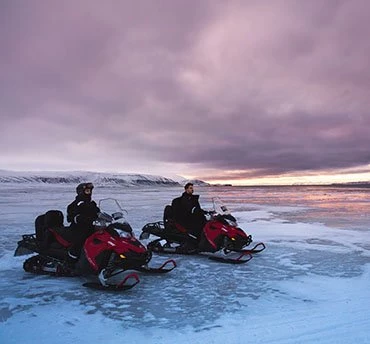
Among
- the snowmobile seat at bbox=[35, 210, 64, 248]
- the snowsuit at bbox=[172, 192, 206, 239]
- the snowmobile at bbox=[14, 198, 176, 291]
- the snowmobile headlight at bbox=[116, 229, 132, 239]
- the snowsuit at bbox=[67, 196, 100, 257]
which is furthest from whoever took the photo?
the snowsuit at bbox=[172, 192, 206, 239]

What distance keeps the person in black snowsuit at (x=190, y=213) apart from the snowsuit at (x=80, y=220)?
2262mm

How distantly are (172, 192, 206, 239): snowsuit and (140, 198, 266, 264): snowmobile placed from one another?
10cm

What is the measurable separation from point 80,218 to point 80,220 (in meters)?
0.03

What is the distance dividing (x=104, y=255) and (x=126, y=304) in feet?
2.87

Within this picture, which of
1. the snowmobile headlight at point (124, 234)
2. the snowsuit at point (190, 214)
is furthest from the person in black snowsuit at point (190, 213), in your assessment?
the snowmobile headlight at point (124, 234)

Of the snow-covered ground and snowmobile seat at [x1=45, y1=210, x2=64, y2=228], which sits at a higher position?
snowmobile seat at [x1=45, y1=210, x2=64, y2=228]

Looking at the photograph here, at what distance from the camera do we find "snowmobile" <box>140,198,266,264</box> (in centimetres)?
639

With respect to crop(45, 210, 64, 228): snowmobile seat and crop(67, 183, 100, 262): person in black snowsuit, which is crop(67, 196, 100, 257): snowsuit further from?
crop(45, 210, 64, 228): snowmobile seat

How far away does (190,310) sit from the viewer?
371cm

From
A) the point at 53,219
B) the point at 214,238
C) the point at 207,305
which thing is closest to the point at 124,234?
the point at 53,219

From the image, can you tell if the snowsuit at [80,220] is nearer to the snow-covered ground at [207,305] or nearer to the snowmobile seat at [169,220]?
the snow-covered ground at [207,305]

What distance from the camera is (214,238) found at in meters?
6.43

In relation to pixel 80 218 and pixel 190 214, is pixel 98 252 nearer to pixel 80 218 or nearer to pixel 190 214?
pixel 80 218

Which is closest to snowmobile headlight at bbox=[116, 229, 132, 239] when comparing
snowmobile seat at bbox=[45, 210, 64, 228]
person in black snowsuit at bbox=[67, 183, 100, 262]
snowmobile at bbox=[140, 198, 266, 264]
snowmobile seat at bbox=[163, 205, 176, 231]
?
person in black snowsuit at bbox=[67, 183, 100, 262]
